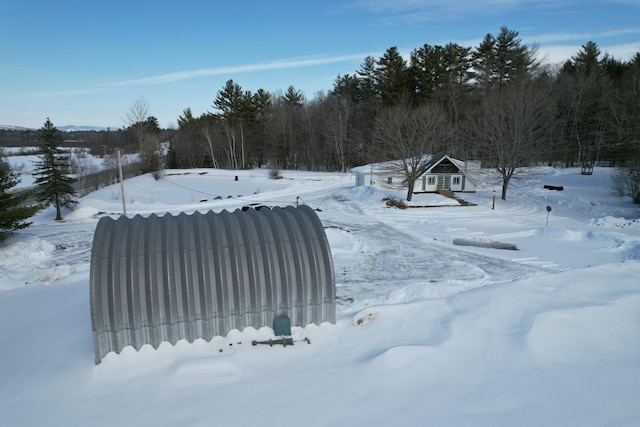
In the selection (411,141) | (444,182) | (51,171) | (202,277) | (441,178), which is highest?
(411,141)

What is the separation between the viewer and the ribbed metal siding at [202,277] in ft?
21.7

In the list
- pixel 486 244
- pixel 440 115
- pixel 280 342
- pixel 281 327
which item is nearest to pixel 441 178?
pixel 440 115

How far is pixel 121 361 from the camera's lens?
21.4ft

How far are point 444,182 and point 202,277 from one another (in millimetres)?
29733

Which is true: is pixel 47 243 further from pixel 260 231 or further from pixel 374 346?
pixel 374 346

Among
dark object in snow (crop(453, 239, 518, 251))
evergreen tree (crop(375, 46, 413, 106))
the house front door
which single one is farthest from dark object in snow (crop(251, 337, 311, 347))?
evergreen tree (crop(375, 46, 413, 106))

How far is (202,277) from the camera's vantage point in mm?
7039

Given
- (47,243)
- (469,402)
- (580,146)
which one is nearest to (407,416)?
(469,402)

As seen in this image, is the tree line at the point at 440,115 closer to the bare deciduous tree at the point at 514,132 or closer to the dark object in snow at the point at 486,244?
the bare deciduous tree at the point at 514,132

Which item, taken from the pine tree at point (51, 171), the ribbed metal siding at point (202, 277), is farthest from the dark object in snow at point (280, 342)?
the pine tree at point (51, 171)

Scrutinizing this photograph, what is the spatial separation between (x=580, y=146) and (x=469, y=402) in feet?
172

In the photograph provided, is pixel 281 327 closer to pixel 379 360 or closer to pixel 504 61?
pixel 379 360

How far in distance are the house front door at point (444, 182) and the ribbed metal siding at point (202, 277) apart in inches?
1078

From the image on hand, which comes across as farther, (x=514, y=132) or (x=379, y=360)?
(x=514, y=132)
